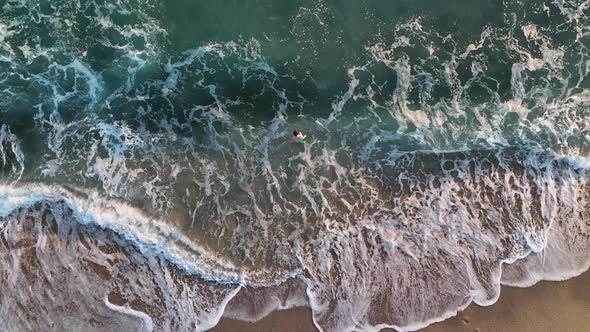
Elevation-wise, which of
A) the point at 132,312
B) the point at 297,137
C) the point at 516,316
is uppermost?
the point at 297,137

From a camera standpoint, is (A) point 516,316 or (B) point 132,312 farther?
(B) point 132,312

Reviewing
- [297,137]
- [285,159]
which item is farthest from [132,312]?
[297,137]

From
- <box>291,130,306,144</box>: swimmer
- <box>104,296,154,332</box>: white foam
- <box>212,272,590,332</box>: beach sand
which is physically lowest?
<box>104,296,154,332</box>: white foam

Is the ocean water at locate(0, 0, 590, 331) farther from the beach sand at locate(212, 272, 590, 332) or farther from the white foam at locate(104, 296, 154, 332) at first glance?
the beach sand at locate(212, 272, 590, 332)

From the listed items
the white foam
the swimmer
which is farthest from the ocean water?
the swimmer

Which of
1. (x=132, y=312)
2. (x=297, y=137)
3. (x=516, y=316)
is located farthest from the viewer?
(x=297, y=137)

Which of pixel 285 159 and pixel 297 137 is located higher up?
pixel 297 137

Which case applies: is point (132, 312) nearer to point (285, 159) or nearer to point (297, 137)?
point (285, 159)

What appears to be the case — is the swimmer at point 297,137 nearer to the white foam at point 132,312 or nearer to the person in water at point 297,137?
the person in water at point 297,137
